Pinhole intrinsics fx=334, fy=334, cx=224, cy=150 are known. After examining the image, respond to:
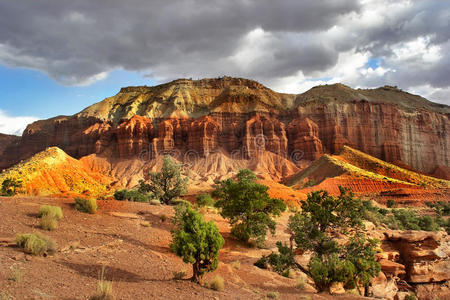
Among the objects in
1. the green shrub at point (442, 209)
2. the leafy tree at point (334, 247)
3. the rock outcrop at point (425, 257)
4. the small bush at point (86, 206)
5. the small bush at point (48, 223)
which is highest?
the small bush at point (86, 206)

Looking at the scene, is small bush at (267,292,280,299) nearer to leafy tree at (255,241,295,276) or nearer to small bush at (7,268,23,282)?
leafy tree at (255,241,295,276)

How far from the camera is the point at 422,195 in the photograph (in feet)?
179

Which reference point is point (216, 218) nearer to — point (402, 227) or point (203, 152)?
point (402, 227)

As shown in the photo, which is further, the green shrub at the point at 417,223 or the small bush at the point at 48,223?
the green shrub at the point at 417,223

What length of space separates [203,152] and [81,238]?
7261 centimetres

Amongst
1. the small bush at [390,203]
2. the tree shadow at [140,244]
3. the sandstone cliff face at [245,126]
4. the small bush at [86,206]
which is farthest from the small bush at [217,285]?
the sandstone cliff face at [245,126]

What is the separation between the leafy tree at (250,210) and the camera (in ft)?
66.4

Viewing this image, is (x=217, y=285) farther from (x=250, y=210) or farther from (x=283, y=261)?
(x=250, y=210)

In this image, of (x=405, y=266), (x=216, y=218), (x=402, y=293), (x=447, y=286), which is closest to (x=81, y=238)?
(x=216, y=218)

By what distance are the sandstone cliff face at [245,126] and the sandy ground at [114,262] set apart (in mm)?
68135

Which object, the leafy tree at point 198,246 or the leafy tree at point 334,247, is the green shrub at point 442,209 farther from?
the leafy tree at point 198,246

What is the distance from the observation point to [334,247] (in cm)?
1445

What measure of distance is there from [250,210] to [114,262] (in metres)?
11.1

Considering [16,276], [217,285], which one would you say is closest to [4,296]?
[16,276]
